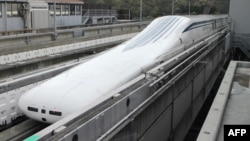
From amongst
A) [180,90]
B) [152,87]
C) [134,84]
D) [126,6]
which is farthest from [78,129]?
[126,6]

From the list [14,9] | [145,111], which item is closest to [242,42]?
[14,9]

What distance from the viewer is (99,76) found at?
335 inches

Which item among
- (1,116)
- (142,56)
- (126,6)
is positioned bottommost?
(1,116)

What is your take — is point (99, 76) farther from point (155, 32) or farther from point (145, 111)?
point (155, 32)

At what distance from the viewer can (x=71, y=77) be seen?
335 inches

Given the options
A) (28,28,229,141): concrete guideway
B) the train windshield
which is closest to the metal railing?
the train windshield

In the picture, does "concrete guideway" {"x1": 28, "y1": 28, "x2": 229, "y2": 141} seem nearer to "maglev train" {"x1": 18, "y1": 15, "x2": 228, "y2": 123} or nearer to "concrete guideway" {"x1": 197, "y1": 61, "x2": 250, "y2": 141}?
"maglev train" {"x1": 18, "y1": 15, "x2": 228, "y2": 123}

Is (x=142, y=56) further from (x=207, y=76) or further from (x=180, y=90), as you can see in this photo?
(x=207, y=76)

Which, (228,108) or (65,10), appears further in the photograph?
(65,10)

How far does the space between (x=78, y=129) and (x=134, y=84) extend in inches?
110

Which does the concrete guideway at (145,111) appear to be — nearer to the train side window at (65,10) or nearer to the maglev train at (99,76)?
the maglev train at (99,76)

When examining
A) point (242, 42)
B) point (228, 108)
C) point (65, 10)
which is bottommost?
point (228, 108)

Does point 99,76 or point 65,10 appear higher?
point 65,10

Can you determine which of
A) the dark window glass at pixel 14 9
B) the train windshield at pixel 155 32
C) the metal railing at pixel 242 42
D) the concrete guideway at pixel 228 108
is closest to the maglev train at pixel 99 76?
the train windshield at pixel 155 32
